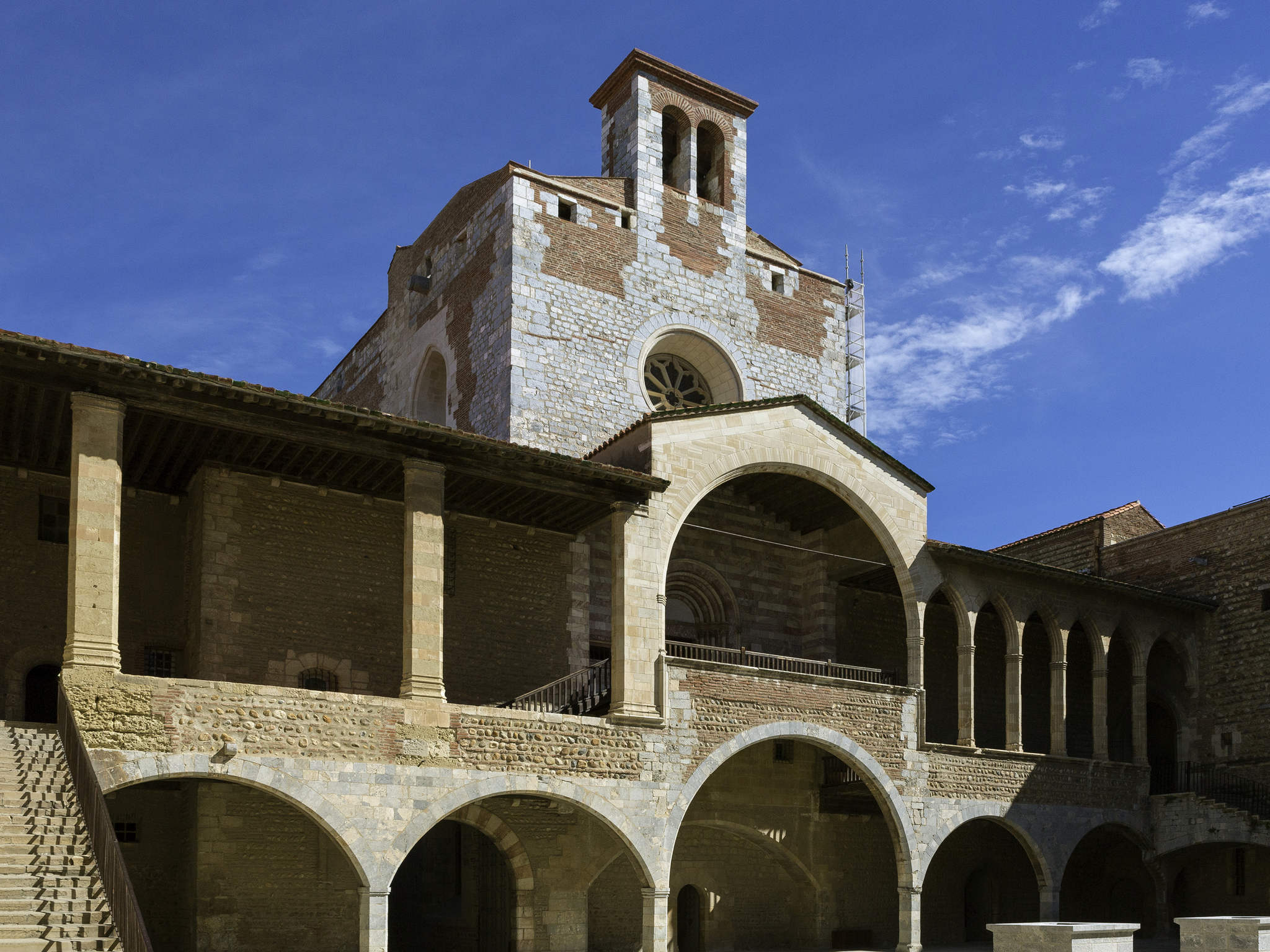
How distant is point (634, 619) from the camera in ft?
67.4

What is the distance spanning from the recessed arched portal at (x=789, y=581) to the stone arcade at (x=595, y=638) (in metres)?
0.08

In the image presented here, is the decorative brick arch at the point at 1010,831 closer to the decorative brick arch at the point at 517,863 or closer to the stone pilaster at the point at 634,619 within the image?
the stone pilaster at the point at 634,619

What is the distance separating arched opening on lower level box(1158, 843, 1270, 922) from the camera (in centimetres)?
2639

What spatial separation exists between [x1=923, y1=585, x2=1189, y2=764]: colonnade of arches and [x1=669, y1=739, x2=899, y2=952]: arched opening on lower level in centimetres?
255

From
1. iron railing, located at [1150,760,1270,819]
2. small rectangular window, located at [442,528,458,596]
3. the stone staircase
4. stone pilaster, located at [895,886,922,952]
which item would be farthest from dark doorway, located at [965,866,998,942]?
the stone staircase

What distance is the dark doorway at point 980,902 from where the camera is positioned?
2836 centimetres

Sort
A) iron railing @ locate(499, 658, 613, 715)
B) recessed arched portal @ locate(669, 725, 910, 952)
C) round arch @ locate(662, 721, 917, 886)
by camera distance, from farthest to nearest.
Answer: recessed arched portal @ locate(669, 725, 910, 952)
round arch @ locate(662, 721, 917, 886)
iron railing @ locate(499, 658, 613, 715)

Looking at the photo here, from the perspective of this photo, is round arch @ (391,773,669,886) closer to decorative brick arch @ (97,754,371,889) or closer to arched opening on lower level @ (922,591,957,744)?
decorative brick arch @ (97,754,371,889)

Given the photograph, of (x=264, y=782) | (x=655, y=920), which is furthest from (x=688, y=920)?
(x=264, y=782)

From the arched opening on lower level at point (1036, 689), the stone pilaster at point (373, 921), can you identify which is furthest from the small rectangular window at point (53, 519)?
the arched opening on lower level at point (1036, 689)

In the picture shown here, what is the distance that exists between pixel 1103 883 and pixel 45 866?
74.8 feet

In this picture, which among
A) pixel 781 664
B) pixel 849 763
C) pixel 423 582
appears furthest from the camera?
pixel 781 664

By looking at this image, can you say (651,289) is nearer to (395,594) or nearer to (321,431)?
(395,594)

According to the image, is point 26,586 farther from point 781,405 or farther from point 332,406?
point 781,405
